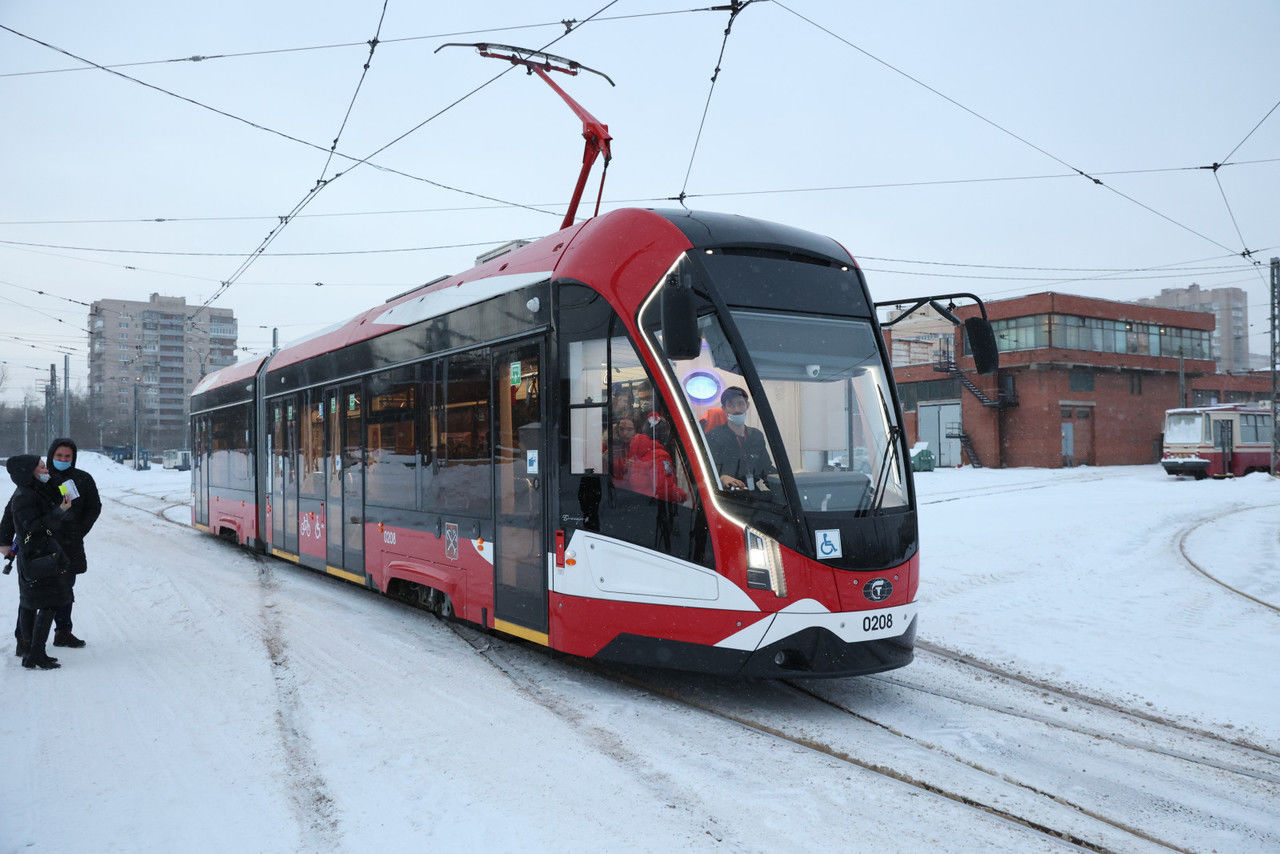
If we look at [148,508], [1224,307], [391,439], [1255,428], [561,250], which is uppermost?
[1224,307]

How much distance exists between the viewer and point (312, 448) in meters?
10.9

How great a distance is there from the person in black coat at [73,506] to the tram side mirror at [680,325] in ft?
15.5

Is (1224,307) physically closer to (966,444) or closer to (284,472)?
(966,444)

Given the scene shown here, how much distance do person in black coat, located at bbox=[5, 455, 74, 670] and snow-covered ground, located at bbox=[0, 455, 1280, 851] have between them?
0.97 feet

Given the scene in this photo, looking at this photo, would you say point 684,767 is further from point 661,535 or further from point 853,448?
point 853,448

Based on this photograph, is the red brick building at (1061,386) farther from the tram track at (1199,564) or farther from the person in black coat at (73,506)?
the person in black coat at (73,506)

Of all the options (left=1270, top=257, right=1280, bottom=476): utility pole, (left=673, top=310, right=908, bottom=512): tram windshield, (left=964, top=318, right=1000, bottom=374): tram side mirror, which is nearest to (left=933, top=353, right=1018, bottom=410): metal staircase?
(left=1270, top=257, right=1280, bottom=476): utility pole

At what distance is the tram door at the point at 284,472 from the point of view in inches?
456

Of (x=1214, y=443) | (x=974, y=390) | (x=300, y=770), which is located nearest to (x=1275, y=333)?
(x=1214, y=443)

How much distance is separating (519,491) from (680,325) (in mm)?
2185

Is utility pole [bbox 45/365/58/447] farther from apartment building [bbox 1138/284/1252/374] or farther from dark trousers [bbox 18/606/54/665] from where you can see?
apartment building [bbox 1138/284/1252/374]

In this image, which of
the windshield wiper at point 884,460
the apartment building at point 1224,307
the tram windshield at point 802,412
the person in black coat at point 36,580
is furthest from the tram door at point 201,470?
the apartment building at point 1224,307

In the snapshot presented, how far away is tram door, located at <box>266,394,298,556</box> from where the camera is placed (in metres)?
11.6

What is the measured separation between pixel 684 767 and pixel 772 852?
3.35 ft
